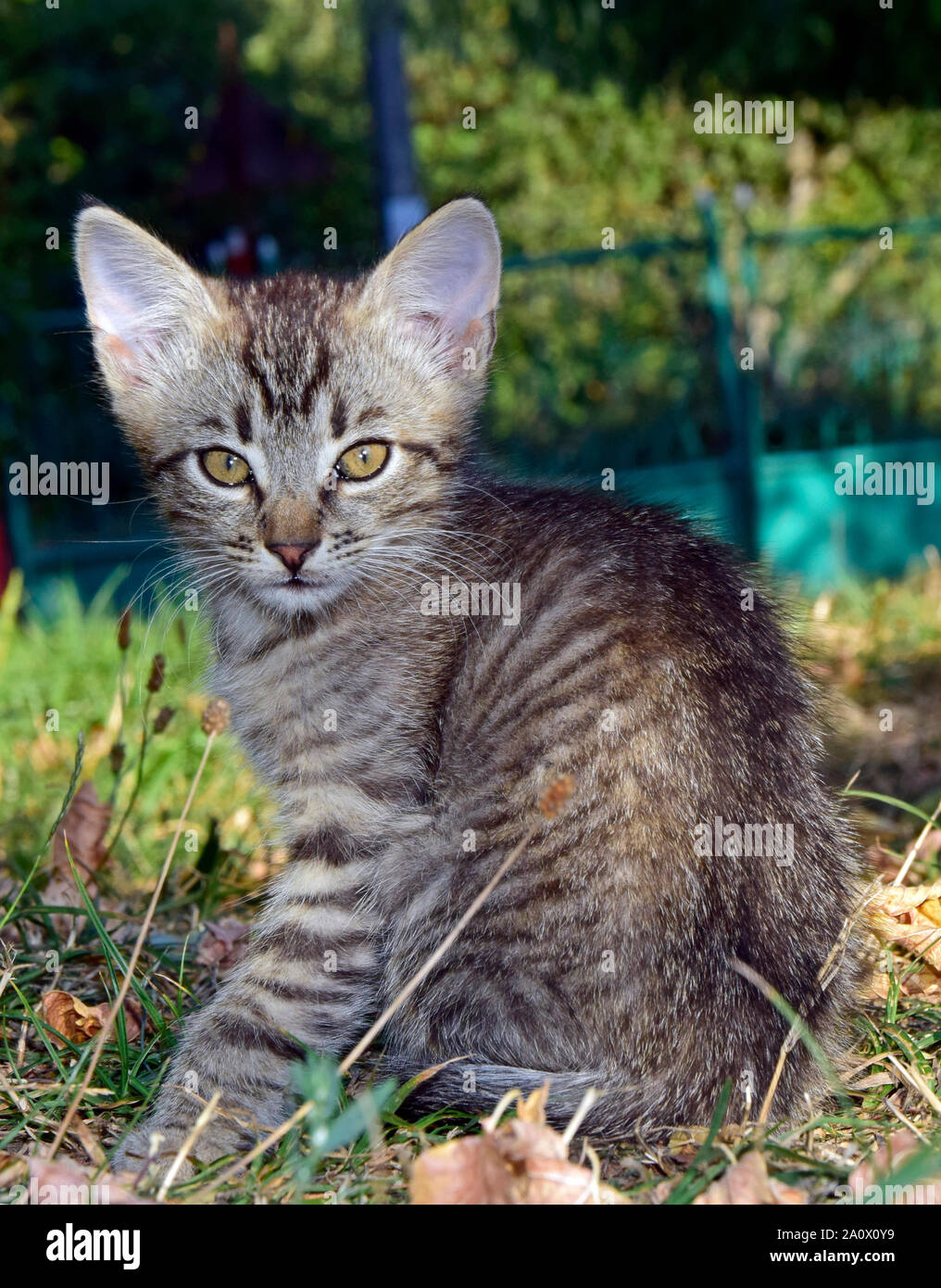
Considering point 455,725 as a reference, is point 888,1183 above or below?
below

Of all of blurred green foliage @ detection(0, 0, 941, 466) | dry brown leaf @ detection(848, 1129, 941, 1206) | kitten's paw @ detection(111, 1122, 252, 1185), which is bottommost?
kitten's paw @ detection(111, 1122, 252, 1185)

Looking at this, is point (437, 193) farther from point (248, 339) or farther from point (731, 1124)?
point (731, 1124)

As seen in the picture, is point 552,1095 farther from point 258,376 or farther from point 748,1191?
point 258,376

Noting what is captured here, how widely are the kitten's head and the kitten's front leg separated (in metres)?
0.63

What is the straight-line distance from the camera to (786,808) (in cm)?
255

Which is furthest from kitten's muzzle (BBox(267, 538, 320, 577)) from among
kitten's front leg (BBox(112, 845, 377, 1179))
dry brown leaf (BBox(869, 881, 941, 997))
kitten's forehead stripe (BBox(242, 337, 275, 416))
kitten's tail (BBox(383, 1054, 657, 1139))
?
dry brown leaf (BBox(869, 881, 941, 997))

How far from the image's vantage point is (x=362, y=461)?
9.26 ft

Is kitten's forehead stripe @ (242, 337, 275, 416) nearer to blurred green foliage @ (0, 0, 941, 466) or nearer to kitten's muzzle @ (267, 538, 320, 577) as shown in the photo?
kitten's muzzle @ (267, 538, 320, 577)

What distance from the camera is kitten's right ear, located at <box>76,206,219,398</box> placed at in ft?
9.46

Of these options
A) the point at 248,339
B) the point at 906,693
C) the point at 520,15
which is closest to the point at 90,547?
the point at 520,15

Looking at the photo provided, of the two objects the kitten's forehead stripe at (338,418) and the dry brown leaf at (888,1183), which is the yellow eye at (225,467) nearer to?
the kitten's forehead stripe at (338,418)

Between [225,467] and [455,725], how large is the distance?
75cm

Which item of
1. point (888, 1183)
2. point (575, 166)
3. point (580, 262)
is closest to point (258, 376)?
point (888, 1183)
